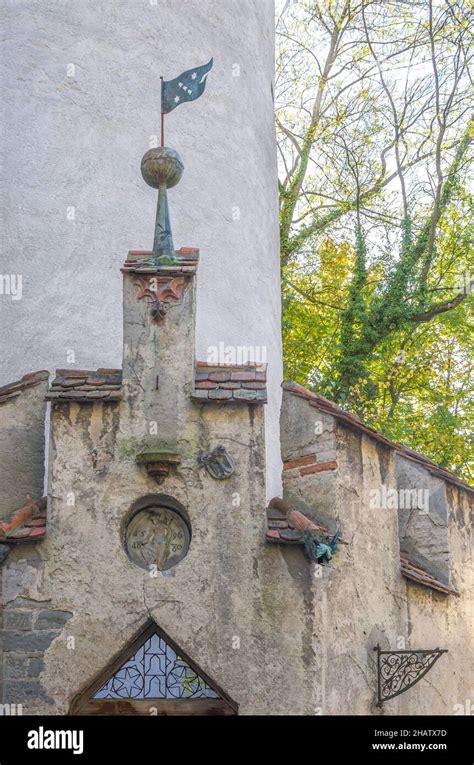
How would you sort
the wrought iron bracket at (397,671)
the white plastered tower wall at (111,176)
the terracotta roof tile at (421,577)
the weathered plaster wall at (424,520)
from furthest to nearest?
the white plastered tower wall at (111,176) < the weathered plaster wall at (424,520) < the terracotta roof tile at (421,577) < the wrought iron bracket at (397,671)

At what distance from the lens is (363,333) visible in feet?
50.8

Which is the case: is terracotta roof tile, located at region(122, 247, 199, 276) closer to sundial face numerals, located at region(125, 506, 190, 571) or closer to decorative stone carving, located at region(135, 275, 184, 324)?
decorative stone carving, located at region(135, 275, 184, 324)

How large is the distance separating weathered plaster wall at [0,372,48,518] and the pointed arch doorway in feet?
4.63

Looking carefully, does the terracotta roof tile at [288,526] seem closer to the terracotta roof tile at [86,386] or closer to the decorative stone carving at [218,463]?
the decorative stone carving at [218,463]

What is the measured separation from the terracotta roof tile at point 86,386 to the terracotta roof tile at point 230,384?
0.53 metres

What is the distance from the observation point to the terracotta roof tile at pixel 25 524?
21.2 feet

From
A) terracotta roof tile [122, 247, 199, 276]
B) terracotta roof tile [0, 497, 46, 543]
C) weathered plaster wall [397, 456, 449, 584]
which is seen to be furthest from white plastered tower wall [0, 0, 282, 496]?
terracotta roof tile [0, 497, 46, 543]

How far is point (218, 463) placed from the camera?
662 cm

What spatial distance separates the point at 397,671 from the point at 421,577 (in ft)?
3.02

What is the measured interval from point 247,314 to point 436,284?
688 centimetres

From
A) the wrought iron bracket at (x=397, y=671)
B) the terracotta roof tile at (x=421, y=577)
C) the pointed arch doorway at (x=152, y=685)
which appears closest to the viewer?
the pointed arch doorway at (x=152, y=685)

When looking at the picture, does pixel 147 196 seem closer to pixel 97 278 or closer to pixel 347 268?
pixel 97 278

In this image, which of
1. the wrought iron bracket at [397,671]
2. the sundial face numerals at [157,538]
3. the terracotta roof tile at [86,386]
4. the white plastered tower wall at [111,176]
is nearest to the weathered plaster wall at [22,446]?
the terracotta roof tile at [86,386]
